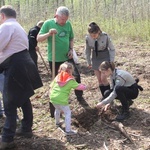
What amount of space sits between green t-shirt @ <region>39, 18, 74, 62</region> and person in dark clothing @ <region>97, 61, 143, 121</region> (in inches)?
37.1

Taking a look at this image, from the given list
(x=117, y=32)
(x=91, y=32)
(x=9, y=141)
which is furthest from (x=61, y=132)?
(x=117, y=32)

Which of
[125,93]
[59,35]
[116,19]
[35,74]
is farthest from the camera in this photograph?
[116,19]

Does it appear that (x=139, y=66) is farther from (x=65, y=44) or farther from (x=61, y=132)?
(x=61, y=132)

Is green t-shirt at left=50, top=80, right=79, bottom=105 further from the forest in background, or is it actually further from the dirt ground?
the forest in background

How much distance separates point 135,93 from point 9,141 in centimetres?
204

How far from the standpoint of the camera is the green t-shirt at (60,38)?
5082 mm

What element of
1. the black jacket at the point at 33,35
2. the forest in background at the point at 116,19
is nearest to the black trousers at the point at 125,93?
the black jacket at the point at 33,35

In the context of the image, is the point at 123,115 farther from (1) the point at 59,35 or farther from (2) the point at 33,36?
(2) the point at 33,36

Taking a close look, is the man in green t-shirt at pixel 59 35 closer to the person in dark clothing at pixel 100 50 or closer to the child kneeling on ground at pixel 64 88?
the person in dark clothing at pixel 100 50

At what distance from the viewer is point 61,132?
4.53 m

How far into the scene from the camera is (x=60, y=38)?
520 cm

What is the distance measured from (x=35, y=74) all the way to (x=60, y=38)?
1290 millimetres

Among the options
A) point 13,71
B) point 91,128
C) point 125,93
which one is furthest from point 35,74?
point 125,93

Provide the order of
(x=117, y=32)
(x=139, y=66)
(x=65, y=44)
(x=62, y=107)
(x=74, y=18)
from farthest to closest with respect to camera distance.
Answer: (x=74, y=18)
(x=117, y=32)
(x=139, y=66)
(x=65, y=44)
(x=62, y=107)
